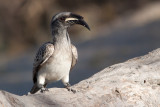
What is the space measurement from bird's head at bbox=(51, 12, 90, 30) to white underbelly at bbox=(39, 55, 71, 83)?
0.64m

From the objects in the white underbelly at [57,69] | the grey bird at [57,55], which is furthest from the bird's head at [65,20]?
the white underbelly at [57,69]

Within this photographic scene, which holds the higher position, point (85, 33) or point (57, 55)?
point (85, 33)

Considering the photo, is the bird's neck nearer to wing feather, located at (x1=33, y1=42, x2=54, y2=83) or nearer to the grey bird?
the grey bird

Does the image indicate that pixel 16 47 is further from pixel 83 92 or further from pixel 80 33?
pixel 83 92

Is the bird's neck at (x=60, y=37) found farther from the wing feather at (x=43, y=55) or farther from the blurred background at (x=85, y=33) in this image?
the blurred background at (x=85, y=33)

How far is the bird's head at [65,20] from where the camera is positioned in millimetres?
9273

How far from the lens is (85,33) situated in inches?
989

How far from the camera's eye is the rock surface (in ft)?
24.8

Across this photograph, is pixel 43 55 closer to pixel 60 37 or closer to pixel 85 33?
pixel 60 37

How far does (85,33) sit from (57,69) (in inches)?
629

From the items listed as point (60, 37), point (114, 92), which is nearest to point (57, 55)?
point (60, 37)

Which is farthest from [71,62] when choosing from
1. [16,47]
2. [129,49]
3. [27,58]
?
[16,47]

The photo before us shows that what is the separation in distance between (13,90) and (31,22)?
8663 mm

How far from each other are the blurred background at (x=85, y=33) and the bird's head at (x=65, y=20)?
8.85 metres
